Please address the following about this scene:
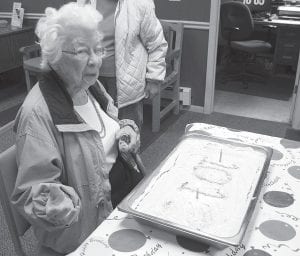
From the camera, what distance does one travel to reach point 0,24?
3752 millimetres

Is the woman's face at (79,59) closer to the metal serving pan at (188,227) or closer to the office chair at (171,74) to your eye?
the metal serving pan at (188,227)

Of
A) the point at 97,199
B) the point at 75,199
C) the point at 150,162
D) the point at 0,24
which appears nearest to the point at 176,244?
the point at 75,199

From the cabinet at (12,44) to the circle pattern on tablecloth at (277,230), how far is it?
3309 mm

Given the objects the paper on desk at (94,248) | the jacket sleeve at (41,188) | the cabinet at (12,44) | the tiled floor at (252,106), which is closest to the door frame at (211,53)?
the tiled floor at (252,106)

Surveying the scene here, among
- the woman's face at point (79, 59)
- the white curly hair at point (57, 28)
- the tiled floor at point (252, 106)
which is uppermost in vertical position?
the white curly hair at point (57, 28)

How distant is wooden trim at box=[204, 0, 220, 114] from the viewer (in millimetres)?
3016

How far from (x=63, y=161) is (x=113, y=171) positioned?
32 centimetres

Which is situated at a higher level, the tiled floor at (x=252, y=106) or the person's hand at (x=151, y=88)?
the person's hand at (x=151, y=88)

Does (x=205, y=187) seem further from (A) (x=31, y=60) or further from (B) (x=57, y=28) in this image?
(A) (x=31, y=60)

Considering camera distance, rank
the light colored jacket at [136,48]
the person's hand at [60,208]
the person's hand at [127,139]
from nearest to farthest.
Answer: the person's hand at [60,208] → the person's hand at [127,139] → the light colored jacket at [136,48]

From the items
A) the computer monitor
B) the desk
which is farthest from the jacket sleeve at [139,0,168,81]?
the computer monitor

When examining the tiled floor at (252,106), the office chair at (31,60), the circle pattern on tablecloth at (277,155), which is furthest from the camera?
the tiled floor at (252,106)

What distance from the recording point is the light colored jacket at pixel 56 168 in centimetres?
99

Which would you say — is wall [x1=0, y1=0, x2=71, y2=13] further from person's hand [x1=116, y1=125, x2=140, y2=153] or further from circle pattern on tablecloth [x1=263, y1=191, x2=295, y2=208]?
circle pattern on tablecloth [x1=263, y1=191, x2=295, y2=208]
